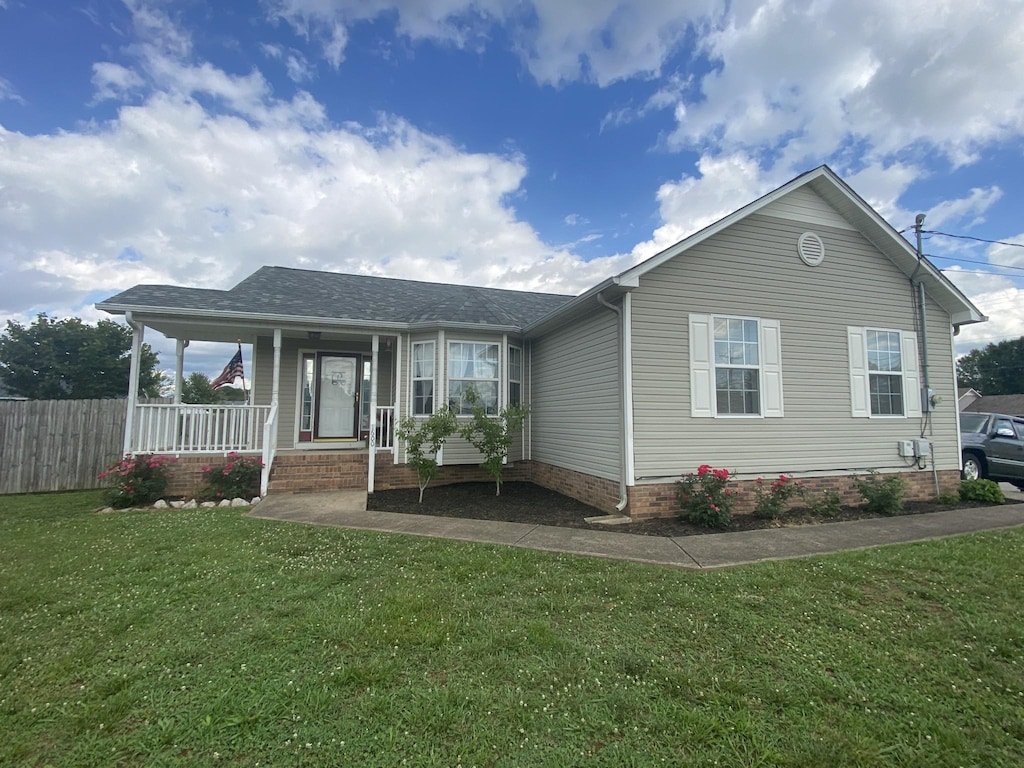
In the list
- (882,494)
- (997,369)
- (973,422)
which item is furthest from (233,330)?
(997,369)

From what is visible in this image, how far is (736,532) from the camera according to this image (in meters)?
5.75

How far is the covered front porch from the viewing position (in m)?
7.71

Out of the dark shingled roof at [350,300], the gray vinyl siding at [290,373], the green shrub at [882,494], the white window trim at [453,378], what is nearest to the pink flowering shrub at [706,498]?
the green shrub at [882,494]

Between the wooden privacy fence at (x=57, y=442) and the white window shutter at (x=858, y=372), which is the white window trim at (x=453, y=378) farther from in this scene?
the wooden privacy fence at (x=57, y=442)

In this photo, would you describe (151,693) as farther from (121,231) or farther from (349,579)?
(121,231)

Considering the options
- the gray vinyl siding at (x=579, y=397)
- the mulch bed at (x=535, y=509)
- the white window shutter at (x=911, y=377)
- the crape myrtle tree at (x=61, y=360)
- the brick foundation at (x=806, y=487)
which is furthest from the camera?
the crape myrtle tree at (x=61, y=360)

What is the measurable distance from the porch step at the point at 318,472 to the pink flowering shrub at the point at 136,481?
161cm

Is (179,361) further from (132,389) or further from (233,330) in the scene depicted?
(132,389)

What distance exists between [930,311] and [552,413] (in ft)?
23.5

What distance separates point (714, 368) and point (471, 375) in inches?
179

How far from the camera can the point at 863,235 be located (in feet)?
25.9

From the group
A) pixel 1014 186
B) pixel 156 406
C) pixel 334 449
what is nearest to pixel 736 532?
pixel 334 449

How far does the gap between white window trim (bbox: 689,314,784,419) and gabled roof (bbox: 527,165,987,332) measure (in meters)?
1.23

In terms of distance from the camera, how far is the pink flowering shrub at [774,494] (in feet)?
21.0
